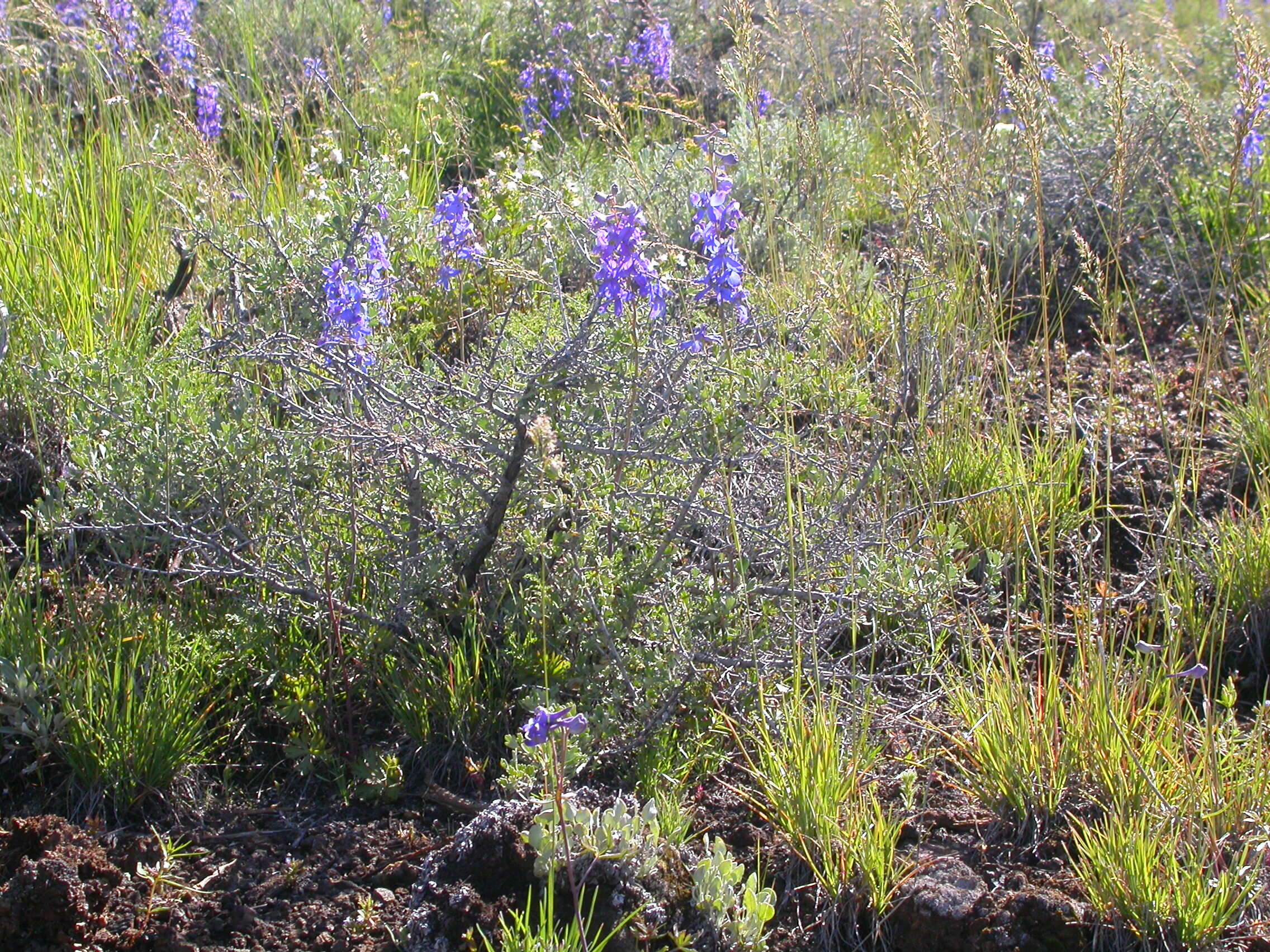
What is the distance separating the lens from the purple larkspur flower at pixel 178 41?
4488 mm

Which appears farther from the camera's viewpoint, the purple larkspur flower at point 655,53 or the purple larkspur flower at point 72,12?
the purple larkspur flower at point 72,12

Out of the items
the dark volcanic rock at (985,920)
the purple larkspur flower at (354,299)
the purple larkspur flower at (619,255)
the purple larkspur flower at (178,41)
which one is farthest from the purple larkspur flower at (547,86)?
the dark volcanic rock at (985,920)

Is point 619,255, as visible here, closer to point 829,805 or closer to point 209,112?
point 829,805

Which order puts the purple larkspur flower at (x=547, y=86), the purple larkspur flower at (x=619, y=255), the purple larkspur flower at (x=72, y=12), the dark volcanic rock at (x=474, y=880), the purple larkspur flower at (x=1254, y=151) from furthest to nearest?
the purple larkspur flower at (x=72, y=12) → the purple larkspur flower at (x=547, y=86) → the purple larkspur flower at (x=1254, y=151) → the purple larkspur flower at (x=619, y=255) → the dark volcanic rock at (x=474, y=880)

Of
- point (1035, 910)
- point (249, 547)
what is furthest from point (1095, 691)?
point (249, 547)

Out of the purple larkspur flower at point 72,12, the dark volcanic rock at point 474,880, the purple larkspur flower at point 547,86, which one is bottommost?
the dark volcanic rock at point 474,880

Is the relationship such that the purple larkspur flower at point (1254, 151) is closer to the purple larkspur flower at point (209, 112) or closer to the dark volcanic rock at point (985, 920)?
the dark volcanic rock at point (985, 920)

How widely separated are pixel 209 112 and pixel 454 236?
6.77 ft

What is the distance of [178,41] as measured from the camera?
476 centimetres

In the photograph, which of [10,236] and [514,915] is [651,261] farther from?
[10,236]

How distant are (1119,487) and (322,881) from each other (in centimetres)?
227

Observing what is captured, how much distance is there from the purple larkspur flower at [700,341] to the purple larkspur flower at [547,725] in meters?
0.74

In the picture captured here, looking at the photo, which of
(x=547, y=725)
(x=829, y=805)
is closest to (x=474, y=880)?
(x=547, y=725)

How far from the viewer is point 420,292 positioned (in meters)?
3.40
